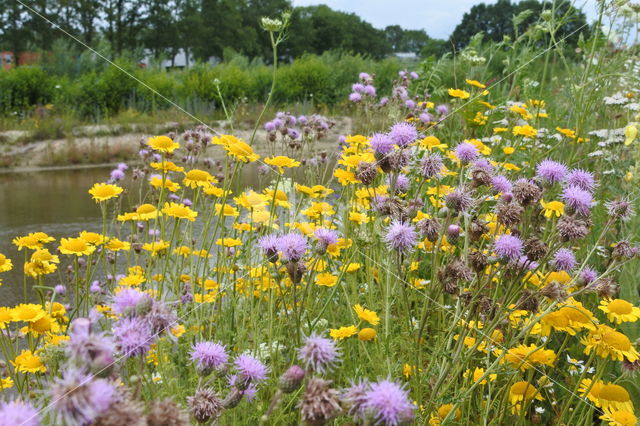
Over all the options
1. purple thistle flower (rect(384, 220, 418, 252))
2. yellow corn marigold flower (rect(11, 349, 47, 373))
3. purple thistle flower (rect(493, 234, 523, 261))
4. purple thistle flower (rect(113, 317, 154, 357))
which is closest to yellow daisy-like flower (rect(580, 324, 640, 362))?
purple thistle flower (rect(493, 234, 523, 261))

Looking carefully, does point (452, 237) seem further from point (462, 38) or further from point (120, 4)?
point (120, 4)

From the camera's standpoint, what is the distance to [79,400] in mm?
443

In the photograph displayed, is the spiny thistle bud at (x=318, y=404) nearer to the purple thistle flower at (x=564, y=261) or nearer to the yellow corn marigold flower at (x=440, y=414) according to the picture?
the yellow corn marigold flower at (x=440, y=414)

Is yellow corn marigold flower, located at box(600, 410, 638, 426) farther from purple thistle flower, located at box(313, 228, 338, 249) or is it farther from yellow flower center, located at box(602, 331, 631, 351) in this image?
purple thistle flower, located at box(313, 228, 338, 249)

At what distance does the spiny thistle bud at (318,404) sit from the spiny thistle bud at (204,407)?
21 centimetres

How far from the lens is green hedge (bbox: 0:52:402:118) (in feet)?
28.1

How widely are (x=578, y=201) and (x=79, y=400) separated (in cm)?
120

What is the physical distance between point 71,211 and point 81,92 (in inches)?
221

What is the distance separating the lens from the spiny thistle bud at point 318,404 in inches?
23.0

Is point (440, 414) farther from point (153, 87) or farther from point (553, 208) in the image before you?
point (153, 87)

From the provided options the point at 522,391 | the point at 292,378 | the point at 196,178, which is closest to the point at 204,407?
the point at 292,378

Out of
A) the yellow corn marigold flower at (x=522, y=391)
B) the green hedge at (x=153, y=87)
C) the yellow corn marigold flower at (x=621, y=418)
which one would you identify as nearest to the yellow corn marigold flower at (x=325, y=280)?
the yellow corn marigold flower at (x=522, y=391)

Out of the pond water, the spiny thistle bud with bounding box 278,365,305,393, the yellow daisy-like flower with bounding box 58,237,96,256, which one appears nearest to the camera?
the spiny thistle bud with bounding box 278,365,305,393

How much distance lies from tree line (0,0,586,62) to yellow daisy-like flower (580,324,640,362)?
4.38 feet
